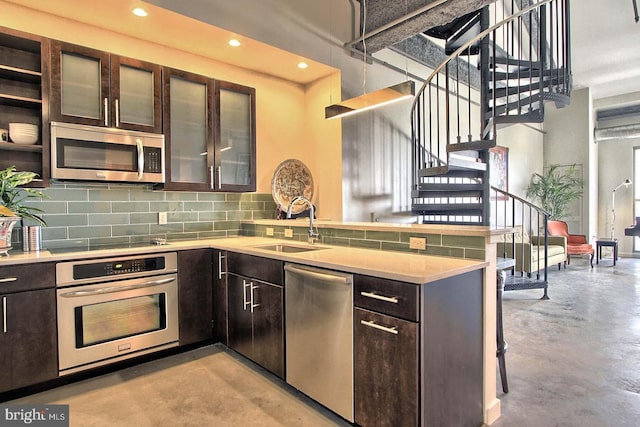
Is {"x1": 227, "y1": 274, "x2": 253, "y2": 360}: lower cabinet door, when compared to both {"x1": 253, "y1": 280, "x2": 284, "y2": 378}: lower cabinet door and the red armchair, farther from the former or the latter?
the red armchair

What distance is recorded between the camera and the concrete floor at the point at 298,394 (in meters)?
2.07

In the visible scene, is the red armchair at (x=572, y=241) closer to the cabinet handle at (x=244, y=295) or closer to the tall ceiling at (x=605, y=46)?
the tall ceiling at (x=605, y=46)

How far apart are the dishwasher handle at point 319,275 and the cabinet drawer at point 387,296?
53mm

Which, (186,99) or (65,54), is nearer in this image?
(65,54)

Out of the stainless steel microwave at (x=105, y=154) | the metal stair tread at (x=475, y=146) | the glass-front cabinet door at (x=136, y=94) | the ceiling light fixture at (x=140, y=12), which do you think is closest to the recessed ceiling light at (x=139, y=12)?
the ceiling light fixture at (x=140, y=12)

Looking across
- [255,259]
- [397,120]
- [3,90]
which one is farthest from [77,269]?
[397,120]

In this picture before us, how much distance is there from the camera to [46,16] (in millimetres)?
2832

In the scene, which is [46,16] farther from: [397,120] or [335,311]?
[397,120]

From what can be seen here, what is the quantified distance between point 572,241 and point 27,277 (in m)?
8.96

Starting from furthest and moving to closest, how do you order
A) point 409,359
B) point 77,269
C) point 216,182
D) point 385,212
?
point 385,212 → point 216,182 → point 77,269 → point 409,359

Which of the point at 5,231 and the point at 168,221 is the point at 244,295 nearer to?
the point at 168,221

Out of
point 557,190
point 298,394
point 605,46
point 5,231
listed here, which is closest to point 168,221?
point 5,231

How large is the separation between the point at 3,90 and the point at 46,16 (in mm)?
709

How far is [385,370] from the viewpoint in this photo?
169 cm
